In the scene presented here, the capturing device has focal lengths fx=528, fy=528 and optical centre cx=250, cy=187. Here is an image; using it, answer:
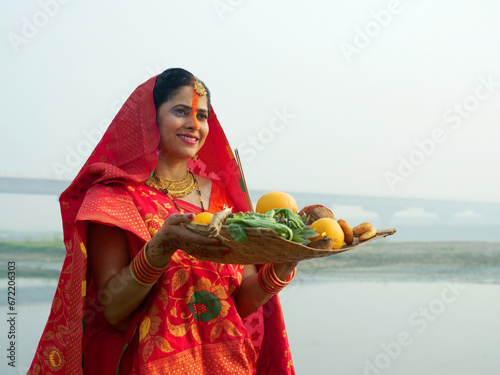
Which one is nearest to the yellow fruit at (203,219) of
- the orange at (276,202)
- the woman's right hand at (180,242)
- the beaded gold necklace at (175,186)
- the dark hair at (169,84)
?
the woman's right hand at (180,242)

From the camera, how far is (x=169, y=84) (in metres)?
2.02

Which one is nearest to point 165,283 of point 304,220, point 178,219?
point 178,219

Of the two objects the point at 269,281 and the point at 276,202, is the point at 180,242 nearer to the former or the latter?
the point at 276,202

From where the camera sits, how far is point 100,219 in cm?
172

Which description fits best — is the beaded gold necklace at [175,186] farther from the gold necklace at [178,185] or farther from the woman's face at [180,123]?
the woman's face at [180,123]

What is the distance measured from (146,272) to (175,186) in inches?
19.8

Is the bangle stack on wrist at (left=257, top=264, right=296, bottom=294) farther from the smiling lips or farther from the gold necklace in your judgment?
the smiling lips

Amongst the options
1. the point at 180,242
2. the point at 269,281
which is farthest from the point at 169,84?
the point at 269,281

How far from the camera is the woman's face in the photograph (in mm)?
1982

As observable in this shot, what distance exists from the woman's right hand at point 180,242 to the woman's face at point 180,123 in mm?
495

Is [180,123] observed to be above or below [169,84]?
below

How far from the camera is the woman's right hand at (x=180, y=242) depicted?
1504 mm

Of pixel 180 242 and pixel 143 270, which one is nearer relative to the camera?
pixel 180 242

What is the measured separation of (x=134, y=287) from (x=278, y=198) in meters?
0.56
